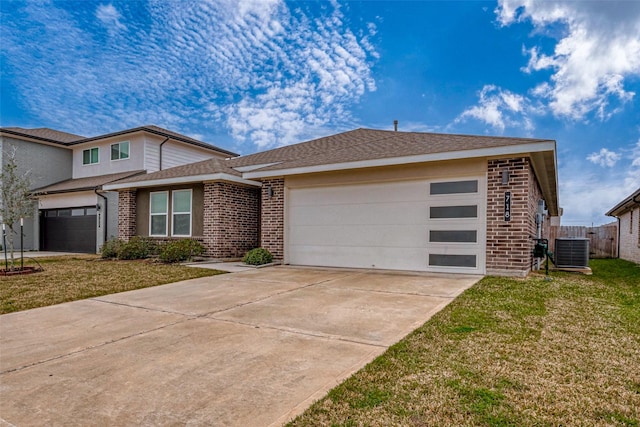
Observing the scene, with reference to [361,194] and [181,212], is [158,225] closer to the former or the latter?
[181,212]

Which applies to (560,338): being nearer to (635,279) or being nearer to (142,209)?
(635,279)

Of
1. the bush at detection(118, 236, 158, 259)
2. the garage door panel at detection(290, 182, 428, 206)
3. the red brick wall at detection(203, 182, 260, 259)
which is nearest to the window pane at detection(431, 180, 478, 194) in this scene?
the garage door panel at detection(290, 182, 428, 206)

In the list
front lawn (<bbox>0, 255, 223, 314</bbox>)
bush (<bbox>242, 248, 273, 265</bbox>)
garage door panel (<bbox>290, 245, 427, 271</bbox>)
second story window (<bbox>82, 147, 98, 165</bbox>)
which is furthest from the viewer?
second story window (<bbox>82, 147, 98, 165</bbox>)

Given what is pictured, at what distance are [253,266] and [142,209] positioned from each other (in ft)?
21.8

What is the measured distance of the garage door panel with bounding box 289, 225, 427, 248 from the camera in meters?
8.98

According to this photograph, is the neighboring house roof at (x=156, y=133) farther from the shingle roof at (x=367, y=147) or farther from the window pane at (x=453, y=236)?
the window pane at (x=453, y=236)

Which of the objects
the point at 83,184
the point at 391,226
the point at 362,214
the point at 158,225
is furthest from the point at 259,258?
the point at 83,184

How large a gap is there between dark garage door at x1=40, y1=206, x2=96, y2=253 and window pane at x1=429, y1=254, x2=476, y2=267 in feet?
51.2

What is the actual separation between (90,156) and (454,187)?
19.2m

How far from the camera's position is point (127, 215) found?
14297 mm

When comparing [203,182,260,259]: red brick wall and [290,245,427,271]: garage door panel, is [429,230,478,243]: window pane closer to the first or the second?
[290,245,427,271]: garage door panel

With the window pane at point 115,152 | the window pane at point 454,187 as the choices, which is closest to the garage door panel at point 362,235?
the window pane at point 454,187

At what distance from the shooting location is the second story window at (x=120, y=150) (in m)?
18.2

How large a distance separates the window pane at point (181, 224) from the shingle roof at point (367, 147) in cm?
278
